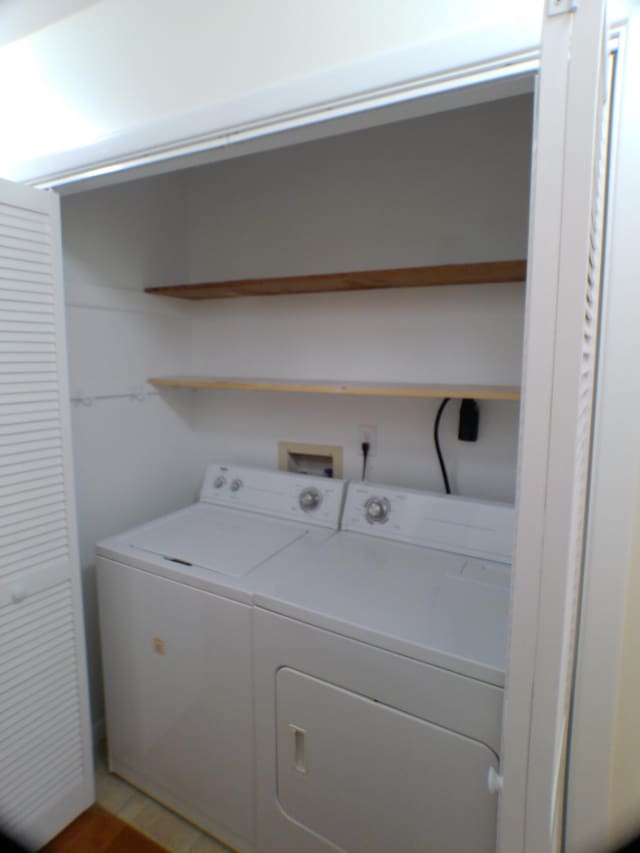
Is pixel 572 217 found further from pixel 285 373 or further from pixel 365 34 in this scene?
pixel 285 373

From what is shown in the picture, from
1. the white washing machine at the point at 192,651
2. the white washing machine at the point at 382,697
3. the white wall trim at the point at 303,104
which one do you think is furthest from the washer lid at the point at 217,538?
the white wall trim at the point at 303,104

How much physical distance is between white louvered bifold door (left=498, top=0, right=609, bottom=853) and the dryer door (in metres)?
0.50

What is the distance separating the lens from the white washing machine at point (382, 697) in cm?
107

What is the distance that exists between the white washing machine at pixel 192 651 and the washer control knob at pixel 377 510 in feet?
0.42

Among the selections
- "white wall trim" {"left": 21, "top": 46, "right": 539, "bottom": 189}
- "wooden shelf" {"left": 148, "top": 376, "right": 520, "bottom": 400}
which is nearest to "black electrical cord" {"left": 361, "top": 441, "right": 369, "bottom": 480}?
"wooden shelf" {"left": 148, "top": 376, "right": 520, "bottom": 400}

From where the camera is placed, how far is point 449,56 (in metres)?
0.78

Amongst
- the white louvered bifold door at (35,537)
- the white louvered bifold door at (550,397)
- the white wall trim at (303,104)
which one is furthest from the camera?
the white louvered bifold door at (35,537)

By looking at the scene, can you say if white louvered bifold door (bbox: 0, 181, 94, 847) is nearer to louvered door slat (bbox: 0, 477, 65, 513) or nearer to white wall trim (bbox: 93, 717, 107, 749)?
louvered door slat (bbox: 0, 477, 65, 513)

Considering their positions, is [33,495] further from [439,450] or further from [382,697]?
A: [439,450]

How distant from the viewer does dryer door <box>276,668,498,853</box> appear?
42.4 inches

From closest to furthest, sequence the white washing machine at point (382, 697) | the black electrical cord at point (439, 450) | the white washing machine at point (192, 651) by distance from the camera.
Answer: the white washing machine at point (382, 697) → the white washing machine at point (192, 651) → the black electrical cord at point (439, 450)

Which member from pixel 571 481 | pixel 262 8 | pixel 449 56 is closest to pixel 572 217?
pixel 571 481

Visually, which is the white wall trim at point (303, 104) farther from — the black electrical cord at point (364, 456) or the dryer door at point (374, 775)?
the dryer door at point (374, 775)

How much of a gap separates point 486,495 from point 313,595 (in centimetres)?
84
